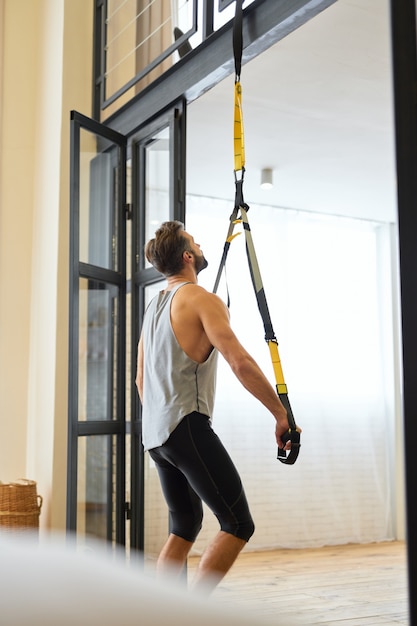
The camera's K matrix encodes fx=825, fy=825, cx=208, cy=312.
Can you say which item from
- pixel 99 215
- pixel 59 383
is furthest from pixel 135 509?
pixel 99 215

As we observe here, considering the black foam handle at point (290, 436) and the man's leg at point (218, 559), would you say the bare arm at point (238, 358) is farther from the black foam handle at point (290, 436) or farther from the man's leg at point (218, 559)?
the man's leg at point (218, 559)

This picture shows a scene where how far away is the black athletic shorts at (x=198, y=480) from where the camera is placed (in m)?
2.56

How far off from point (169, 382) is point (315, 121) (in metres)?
2.23

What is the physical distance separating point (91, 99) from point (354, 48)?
1427 mm

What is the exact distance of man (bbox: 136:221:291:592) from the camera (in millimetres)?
2562

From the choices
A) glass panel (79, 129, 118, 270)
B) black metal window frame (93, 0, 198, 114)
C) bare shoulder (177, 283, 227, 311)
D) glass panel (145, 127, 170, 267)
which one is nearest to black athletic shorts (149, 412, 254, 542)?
bare shoulder (177, 283, 227, 311)

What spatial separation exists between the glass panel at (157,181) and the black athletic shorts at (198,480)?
3.96 ft

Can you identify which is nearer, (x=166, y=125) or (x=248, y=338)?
(x=166, y=125)

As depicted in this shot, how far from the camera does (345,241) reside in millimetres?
6371

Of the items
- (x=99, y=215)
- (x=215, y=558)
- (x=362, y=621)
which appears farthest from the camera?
(x=99, y=215)

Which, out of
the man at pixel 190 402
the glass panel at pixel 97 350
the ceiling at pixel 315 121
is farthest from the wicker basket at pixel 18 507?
the ceiling at pixel 315 121

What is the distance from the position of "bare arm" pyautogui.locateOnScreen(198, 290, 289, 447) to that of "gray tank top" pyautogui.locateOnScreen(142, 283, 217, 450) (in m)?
0.15

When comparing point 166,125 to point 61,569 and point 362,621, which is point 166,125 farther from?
point 61,569

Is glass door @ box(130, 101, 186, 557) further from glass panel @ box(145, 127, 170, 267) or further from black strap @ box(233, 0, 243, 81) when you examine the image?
black strap @ box(233, 0, 243, 81)
